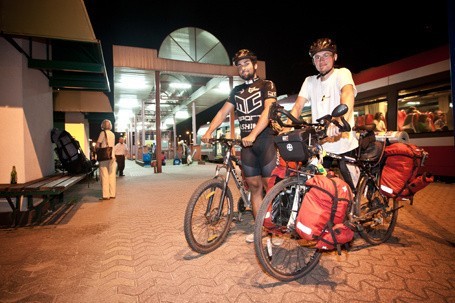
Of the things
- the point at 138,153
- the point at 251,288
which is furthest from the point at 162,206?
the point at 138,153

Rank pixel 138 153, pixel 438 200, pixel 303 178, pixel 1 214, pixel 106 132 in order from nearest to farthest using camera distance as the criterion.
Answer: pixel 303 178 < pixel 1 214 < pixel 438 200 < pixel 106 132 < pixel 138 153

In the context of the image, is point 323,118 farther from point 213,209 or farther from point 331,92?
point 213,209

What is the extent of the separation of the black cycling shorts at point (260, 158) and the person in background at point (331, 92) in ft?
1.70

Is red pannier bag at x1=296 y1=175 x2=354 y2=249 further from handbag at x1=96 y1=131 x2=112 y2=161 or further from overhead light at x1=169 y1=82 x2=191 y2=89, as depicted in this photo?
overhead light at x1=169 y1=82 x2=191 y2=89

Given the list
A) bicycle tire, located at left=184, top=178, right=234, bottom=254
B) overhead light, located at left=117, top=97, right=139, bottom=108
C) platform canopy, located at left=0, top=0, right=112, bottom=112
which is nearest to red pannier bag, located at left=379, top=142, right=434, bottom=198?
bicycle tire, located at left=184, top=178, right=234, bottom=254

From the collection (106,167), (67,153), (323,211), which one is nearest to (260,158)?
(323,211)

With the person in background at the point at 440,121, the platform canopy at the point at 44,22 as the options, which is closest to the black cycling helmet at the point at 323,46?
the platform canopy at the point at 44,22

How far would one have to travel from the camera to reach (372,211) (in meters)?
3.13

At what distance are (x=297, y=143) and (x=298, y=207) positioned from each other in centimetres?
60

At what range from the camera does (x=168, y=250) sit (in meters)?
3.47

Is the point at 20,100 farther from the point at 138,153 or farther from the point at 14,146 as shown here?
the point at 138,153

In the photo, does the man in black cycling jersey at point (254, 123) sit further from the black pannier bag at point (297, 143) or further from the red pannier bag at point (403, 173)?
the red pannier bag at point (403, 173)

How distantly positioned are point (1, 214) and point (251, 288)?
193 inches

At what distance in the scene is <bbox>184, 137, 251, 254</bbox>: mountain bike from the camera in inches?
119
